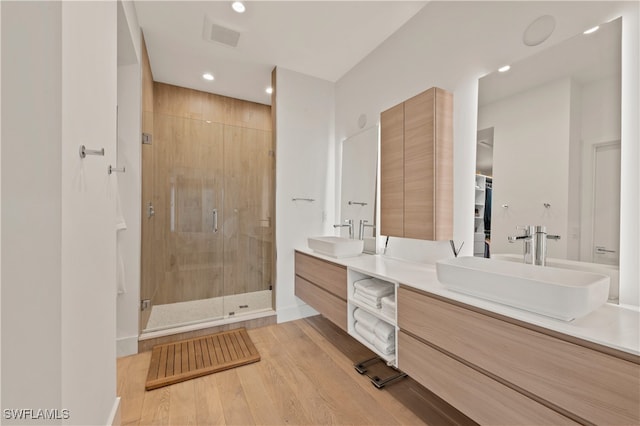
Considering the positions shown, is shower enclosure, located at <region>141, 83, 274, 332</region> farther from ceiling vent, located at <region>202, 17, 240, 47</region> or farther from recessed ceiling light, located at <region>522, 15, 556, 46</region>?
recessed ceiling light, located at <region>522, 15, 556, 46</region>

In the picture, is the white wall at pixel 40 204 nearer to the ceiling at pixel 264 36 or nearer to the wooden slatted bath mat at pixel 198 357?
the wooden slatted bath mat at pixel 198 357

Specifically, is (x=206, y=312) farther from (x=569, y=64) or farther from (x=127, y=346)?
(x=569, y=64)

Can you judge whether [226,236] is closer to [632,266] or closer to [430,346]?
[430,346]

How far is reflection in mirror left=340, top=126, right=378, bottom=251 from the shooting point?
101 inches

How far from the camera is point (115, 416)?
4.58ft

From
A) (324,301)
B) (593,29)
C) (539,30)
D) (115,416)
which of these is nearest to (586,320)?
(593,29)

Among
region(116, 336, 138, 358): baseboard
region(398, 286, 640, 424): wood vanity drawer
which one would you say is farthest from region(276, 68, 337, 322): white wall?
region(398, 286, 640, 424): wood vanity drawer

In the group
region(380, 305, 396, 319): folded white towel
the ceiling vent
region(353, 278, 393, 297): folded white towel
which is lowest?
region(380, 305, 396, 319): folded white towel

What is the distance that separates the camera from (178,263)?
2.80 m

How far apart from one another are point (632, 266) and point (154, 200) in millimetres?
3211

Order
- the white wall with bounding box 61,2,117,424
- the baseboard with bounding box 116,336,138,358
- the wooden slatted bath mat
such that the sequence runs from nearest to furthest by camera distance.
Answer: the white wall with bounding box 61,2,117,424
the wooden slatted bath mat
the baseboard with bounding box 116,336,138,358

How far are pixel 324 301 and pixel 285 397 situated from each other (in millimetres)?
786

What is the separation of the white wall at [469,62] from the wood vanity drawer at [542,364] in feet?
1.80

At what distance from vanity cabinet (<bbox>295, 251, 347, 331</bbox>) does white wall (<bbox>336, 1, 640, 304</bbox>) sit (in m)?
0.92
